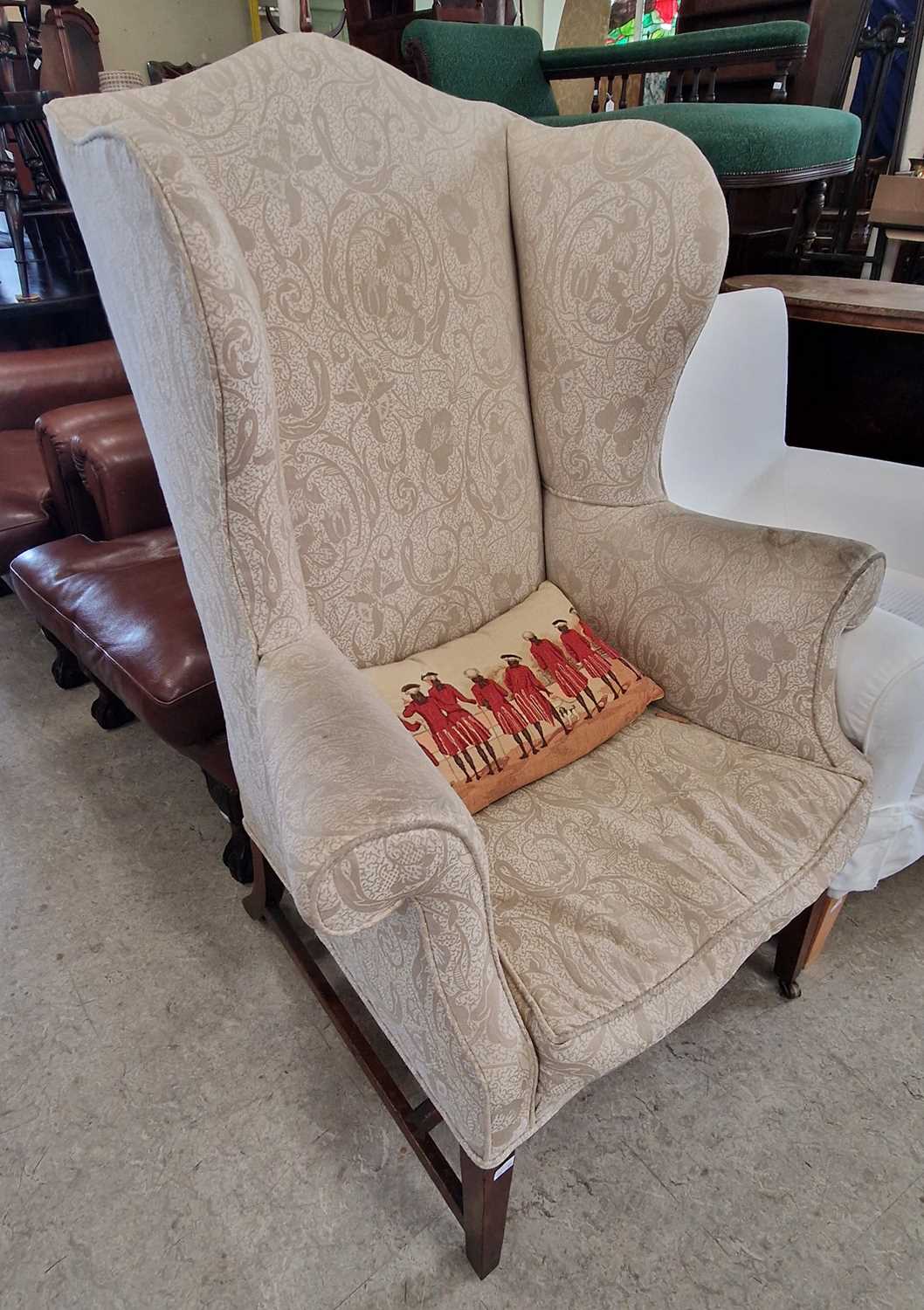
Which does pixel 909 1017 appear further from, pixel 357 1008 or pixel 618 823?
pixel 357 1008

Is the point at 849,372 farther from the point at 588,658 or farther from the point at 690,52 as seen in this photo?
the point at 588,658

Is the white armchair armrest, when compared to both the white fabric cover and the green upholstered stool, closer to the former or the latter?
the white fabric cover

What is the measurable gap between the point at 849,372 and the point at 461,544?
1.30m

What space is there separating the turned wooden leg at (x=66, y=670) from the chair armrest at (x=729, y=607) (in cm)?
116

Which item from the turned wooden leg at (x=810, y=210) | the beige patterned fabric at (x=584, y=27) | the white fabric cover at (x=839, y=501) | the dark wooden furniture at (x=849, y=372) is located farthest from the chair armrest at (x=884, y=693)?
the beige patterned fabric at (x=584, y=27)

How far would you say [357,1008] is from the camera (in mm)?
1098

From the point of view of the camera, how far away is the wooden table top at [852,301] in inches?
59.6

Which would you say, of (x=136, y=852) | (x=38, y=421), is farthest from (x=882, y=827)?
(x=38, y=421)

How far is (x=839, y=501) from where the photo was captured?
1482 millimetres

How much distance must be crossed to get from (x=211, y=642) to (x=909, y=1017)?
3.43 feet

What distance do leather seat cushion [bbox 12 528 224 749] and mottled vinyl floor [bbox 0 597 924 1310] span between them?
35cm

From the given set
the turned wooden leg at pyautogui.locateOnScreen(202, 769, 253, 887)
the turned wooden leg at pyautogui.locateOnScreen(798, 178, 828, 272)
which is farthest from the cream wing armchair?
the turned wooden leg at pyautogui.locateOnScreen(798, 178, 828, 272)

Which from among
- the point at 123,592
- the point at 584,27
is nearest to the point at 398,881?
the point at 123,592

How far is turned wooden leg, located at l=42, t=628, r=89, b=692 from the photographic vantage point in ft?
5.69
